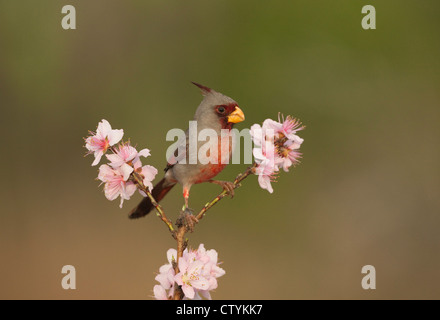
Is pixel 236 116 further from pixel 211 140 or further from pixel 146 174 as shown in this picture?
pixel 146 174

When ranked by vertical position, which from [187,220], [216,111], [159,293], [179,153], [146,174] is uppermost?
[216,111]

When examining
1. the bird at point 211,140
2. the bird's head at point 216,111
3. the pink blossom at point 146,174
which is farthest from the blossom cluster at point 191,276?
the bird's head at point 216,111

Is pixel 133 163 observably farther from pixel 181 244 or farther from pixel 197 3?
pixel 197 3

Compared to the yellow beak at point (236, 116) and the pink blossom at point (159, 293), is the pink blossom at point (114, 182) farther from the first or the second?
the yellow beak at point (236, 116)

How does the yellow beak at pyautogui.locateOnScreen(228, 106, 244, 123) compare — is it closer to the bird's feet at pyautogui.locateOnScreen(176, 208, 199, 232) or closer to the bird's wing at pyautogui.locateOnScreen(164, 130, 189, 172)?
the bird's wing at pyautogui.locateOnScreen(164, 130, 189, 172)

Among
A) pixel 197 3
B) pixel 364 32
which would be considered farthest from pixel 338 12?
pixel 197 3

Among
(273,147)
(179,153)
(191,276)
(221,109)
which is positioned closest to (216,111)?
(221,109)
